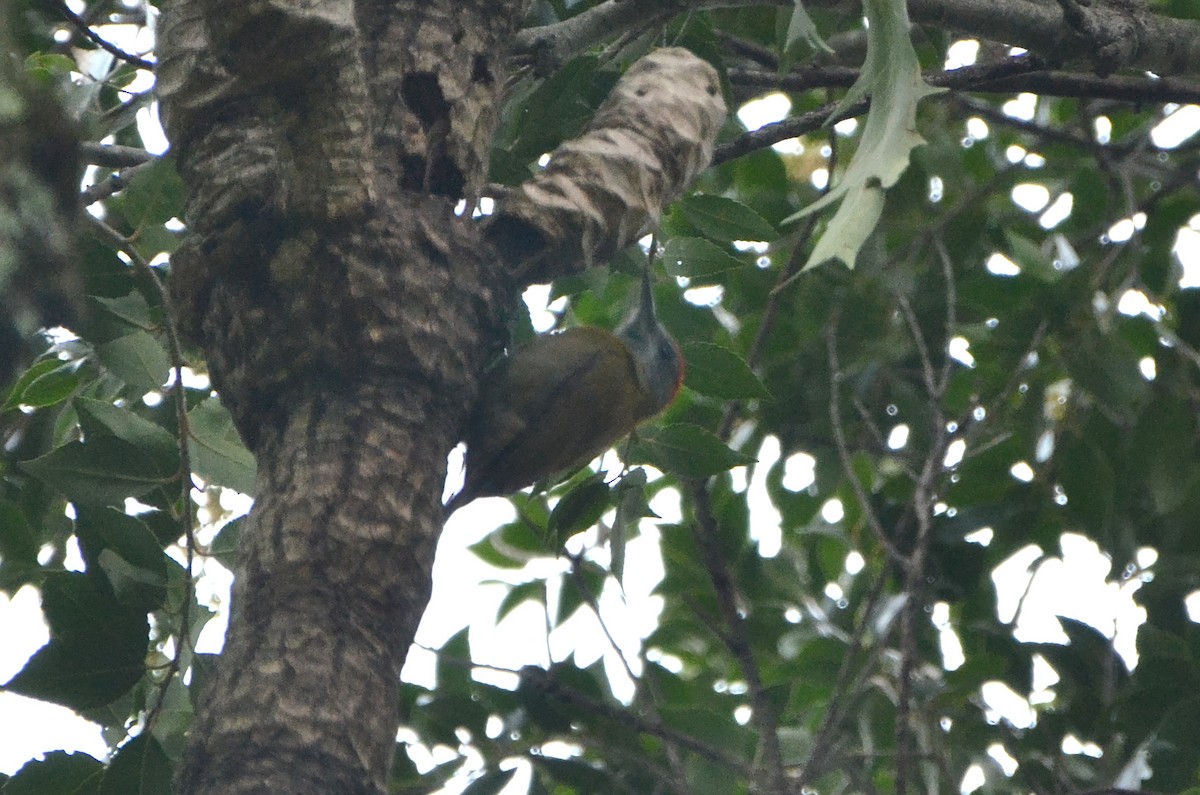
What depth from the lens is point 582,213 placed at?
2.56 metres

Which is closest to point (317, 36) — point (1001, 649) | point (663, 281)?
point (663, 281)

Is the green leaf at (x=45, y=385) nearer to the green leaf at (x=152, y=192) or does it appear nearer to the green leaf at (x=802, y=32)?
the green leaf at (x=152, y=192)

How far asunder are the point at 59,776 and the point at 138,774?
0.44 ft

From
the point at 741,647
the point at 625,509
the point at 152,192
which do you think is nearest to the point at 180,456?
the point at 152,192

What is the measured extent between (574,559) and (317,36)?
1.82m

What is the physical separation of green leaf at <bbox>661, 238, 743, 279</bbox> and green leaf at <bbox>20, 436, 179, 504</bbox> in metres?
1.20

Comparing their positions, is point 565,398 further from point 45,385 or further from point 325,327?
point 325,327

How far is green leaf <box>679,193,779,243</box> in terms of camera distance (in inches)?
122

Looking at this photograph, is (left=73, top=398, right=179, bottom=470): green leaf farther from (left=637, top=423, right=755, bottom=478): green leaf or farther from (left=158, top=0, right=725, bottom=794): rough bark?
(left=637, top=423, right=755, bottom=478): green leaf

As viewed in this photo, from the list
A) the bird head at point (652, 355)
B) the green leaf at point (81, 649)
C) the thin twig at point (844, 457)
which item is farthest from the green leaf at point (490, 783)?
the bird head at point (652, 355)

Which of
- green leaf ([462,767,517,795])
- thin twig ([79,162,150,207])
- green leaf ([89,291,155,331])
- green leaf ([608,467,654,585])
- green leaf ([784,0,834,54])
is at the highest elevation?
thin twig ([79,162,150,207])

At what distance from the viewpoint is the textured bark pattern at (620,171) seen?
251cm

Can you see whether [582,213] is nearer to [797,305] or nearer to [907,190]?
[797,305]

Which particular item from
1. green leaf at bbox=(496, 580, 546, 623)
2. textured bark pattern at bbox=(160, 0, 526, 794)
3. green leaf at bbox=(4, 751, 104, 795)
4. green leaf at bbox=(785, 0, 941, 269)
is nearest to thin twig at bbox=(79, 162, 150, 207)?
textured bark pattern at bbox=(160, 0, 526, 794)
